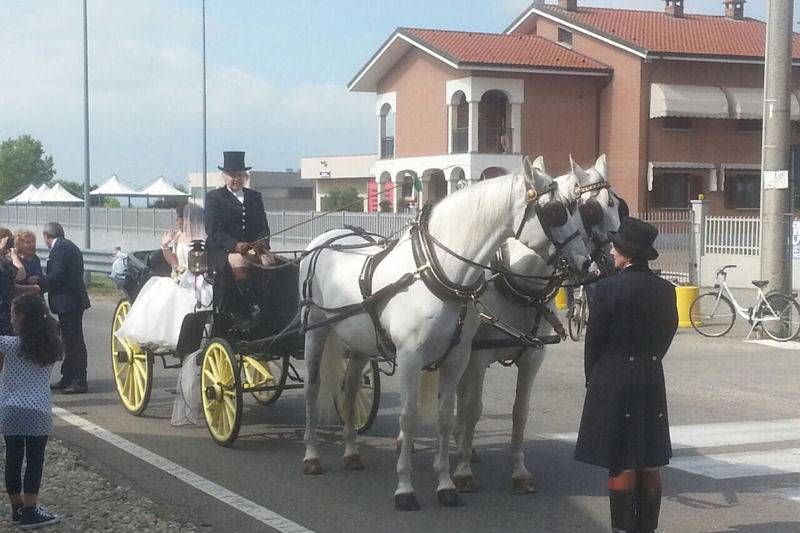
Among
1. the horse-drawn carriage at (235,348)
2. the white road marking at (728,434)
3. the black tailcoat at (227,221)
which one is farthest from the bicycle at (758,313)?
the black tailcoat at (227,221)

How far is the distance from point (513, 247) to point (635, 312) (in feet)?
7.35

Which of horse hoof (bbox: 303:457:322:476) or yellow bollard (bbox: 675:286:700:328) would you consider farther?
yellow bollard (bbox: 675:286:700:328)

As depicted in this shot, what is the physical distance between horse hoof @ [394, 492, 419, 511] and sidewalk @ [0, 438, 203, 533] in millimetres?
1321

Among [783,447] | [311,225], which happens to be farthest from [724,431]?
[311,225]

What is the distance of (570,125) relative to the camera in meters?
42.1

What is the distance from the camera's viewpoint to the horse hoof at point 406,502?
7.35 m

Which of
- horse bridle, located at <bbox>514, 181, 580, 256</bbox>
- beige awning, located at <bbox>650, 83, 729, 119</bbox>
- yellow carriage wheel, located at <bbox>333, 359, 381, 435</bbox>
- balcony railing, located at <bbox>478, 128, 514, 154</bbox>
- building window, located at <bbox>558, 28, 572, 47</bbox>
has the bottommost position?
yellow carriage wheel, located at <bbox>333, 359, 381, 435</bbox>

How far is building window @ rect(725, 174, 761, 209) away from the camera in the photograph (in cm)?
4144

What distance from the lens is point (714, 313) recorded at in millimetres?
18484

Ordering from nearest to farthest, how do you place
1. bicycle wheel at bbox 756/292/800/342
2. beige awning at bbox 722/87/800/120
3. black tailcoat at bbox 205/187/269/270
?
black tailcoat at bbox 205/187/269/270
bicycle wheel at bbox 756/292/800/342
beige awning at bbox 722/87/800/120

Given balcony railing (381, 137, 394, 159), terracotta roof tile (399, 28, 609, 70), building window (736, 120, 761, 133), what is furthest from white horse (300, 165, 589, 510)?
balcony railing (381, 137, 394, 159)

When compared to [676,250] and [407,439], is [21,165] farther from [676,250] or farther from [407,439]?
[407,439]

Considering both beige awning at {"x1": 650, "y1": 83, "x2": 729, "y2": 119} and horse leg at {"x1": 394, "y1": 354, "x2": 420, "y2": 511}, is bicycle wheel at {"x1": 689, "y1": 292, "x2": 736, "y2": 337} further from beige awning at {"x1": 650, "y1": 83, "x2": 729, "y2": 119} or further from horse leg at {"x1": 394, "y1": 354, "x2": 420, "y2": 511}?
beige awning at {"x1": 650, "y1": 83, "x2": 729, "y2": 119}

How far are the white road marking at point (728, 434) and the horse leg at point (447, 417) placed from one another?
2466 mm
